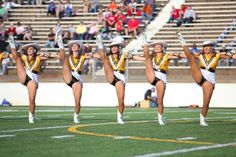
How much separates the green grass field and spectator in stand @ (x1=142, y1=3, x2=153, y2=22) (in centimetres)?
1738

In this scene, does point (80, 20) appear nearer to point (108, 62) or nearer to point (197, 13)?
point (197, 13)

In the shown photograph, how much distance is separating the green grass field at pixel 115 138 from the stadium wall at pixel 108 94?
9271 mm

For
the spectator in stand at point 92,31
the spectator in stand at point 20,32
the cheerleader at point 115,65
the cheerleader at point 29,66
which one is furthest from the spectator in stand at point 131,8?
the cheerleader at point 115,65

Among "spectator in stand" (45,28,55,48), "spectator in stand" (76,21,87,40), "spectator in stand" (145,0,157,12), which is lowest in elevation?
"spectator in stand" (45,28,55,48)

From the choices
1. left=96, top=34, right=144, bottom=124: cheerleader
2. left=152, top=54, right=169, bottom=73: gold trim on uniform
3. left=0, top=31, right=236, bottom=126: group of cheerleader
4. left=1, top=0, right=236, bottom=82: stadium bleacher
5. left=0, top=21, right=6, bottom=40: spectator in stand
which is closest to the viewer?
left=0, top=31, right=236, bottom=126: group of cheerleader

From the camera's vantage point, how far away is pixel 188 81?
103ft

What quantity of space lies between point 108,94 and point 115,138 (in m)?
16.6

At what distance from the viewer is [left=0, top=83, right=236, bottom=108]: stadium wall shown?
3070cm

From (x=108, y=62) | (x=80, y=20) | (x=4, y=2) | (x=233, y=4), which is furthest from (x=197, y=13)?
(x=108, y=62)

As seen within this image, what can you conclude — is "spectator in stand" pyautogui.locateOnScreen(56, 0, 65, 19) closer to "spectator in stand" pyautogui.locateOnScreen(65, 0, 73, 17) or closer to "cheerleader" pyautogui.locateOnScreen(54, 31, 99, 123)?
"spectator in stand" pyautogui.locateOnScreen(65, 0, 73, 17)

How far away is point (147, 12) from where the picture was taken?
38.4m

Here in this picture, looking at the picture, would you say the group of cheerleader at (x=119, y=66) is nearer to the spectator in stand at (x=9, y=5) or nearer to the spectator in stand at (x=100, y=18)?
the spectator in stand at (x=100, y=18)

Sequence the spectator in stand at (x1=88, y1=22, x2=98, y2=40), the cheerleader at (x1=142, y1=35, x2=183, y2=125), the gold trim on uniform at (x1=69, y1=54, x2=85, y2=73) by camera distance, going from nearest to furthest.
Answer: the cheerleader at (x1=142, y1=35, x2=183, y2=125)
the gold trim on uniform at (x1=69, y1=54, x2=85, y2=73)
the spectator in stand at (x1=88, y1=22, x2=98, y2=40)

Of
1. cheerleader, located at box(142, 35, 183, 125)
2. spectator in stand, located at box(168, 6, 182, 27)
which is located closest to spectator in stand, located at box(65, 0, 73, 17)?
spectator in stand, located at box(168, 6, 182, 27)
